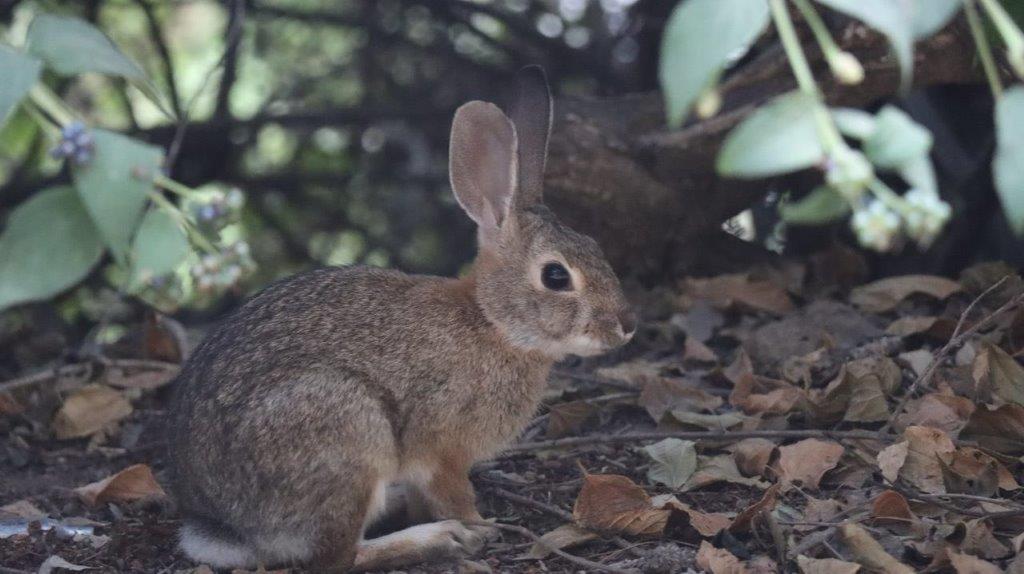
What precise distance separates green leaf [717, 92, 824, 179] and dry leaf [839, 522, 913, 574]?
183cm

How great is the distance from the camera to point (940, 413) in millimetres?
4633

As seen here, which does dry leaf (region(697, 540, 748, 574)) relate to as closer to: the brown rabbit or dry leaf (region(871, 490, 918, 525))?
dry leaf (region(871, 490, 918, 525))

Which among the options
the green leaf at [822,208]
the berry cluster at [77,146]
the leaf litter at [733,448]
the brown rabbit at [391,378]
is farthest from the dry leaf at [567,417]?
the green leaf at [822,208]

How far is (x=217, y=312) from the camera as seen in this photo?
7539mm

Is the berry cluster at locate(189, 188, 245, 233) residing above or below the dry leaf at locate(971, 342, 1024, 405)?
above

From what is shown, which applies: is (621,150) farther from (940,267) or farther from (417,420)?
(417,420)

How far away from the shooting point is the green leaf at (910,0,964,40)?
2.28 metres

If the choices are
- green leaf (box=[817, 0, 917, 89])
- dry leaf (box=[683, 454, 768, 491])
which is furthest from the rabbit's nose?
green leaf (box=[817, 0, 917, 89])

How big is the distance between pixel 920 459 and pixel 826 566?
2.58 ft

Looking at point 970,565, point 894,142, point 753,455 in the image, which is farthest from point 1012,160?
point 753,455

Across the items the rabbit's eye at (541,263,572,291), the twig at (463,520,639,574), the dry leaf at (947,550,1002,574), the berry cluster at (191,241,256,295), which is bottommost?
the twig at (463,520,639,574)

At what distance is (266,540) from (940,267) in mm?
3772

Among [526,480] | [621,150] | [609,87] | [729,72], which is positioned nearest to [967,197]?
[729,72]

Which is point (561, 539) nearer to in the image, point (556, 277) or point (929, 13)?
point (556, 277)
